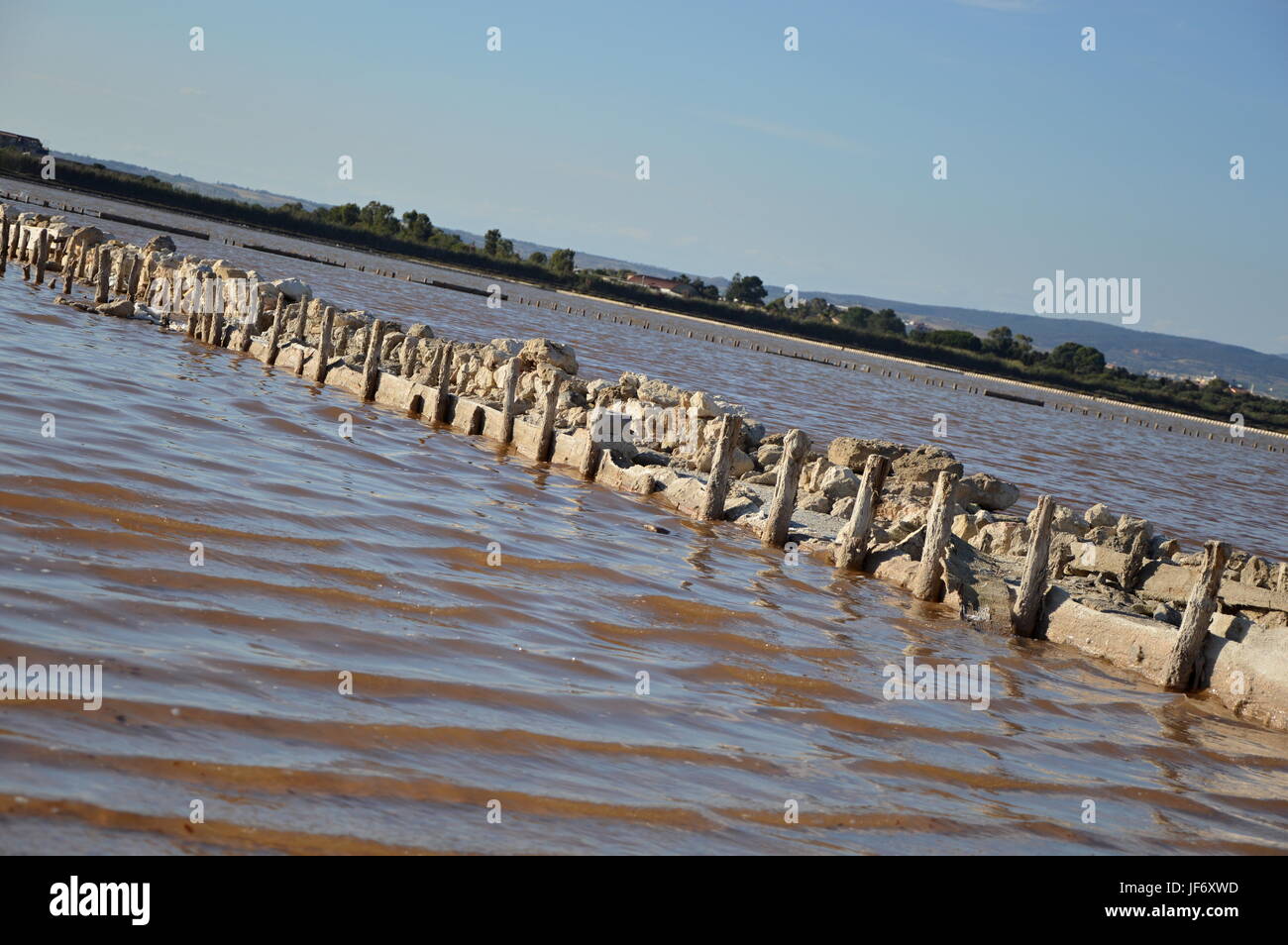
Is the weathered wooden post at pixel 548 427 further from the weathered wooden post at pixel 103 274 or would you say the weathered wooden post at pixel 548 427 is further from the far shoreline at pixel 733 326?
the far shoreline at pixel 733 326

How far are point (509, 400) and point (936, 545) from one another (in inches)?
265

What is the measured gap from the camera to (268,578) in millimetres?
8883

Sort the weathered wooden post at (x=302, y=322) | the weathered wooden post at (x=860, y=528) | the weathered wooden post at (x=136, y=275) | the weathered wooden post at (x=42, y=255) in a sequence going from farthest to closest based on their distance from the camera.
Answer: the weathered wooden post at (x=42, y=255) → the weathered wooden post at (x=136, y=275) → the weathered wooden post at (x=302, y=322) → the weathered wooden post at (x=860, y=528)

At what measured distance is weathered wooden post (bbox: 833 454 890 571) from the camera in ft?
42.7

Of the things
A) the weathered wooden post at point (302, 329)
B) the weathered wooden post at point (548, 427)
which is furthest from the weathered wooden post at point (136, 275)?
the weathered wooden post at point (548, 427)

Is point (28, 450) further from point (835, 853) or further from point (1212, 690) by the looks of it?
point (1212, 690)

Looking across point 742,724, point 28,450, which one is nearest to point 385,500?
point 28,450

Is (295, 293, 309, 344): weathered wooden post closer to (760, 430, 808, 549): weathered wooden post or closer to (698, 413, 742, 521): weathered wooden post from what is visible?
(698, 413, 742, 521): weathered wooden post

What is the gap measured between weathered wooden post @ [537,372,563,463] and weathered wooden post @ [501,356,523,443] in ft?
1.78

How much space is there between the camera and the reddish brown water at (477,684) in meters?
5.78

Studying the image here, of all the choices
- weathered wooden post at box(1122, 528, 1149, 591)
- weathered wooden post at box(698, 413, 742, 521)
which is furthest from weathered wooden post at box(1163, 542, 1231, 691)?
weathered wooden post at box(698, 413, 742, 521)

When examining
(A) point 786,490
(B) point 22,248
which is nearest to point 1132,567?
(A) point 786,490

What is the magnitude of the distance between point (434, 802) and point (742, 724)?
8.49ft

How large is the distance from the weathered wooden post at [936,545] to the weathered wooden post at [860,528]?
28.5 inches
